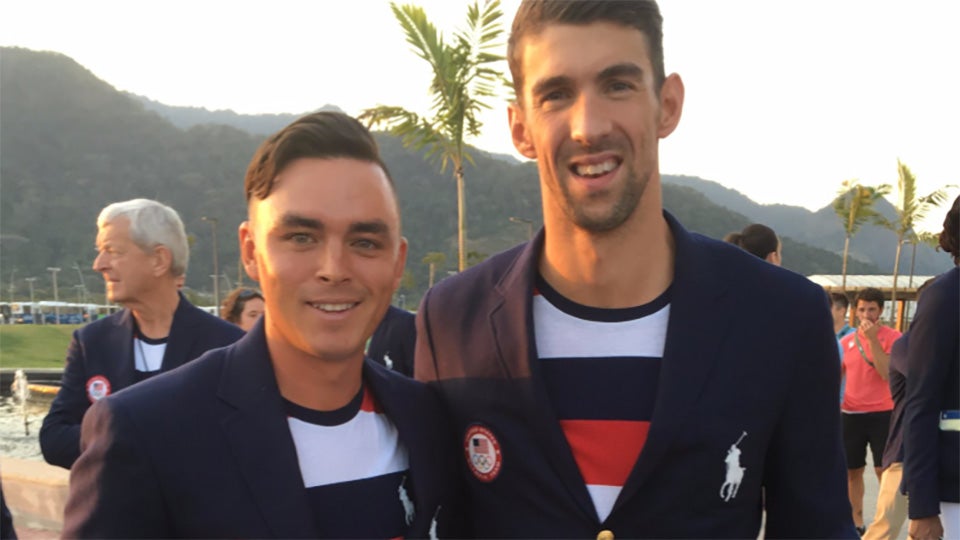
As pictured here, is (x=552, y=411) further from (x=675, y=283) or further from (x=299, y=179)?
(x=299, y=179)

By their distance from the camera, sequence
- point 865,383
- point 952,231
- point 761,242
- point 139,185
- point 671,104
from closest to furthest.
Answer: point 671,104, point 952,231, point 761,242, point 865,383, point 139,185

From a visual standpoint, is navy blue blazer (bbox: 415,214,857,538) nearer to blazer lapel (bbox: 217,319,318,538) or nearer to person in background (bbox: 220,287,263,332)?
blazer lapel (bbox: 217,319,318,538)

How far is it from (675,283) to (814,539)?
33.3 inches

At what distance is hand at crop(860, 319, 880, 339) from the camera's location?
731cm

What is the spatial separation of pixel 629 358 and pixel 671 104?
0.80 metres

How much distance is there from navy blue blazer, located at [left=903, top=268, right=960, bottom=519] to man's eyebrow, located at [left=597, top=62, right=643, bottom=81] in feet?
6.68

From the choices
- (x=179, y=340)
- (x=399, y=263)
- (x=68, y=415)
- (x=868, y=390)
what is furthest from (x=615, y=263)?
(x=868, y=390)

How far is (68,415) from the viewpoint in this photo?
4.00 m

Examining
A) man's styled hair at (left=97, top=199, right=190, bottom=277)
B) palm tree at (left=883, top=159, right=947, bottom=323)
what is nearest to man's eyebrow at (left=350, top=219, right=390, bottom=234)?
man's styled hair at (left=97, top=199, right=190, bottom=277)

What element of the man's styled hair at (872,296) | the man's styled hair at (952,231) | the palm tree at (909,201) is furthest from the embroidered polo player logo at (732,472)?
the palm tree at (909,201)

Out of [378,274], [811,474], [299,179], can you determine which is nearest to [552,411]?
[378,274]

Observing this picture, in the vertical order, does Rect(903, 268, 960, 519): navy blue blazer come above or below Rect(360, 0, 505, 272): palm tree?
below

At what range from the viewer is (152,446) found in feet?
6.05

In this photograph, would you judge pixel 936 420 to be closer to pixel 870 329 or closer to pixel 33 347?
pixel 870 329
